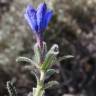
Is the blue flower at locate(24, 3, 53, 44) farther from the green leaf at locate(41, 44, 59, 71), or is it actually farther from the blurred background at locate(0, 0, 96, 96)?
the blurred background at locate(0, 0, 96, 96)

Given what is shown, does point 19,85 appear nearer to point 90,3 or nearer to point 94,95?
point 94,95

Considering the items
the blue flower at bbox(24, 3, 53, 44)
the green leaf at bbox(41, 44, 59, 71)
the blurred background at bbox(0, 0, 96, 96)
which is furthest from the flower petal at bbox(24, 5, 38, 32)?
the blurred background at bbox(0, 0, 96, 96)

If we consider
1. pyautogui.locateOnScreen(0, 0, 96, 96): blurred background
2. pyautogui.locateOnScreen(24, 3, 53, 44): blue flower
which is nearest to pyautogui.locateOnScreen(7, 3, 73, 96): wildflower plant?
pyautogui.locateOnScreen(24, 3, 53, 44): blue flower

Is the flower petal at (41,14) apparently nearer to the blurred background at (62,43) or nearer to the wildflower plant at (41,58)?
the wildflower plant at (41,58)

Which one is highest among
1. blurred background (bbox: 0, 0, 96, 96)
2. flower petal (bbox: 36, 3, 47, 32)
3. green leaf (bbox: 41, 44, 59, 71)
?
blurred background (bbox: 0, 0, 96, 96)

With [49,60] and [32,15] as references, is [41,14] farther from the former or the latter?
[49,60]

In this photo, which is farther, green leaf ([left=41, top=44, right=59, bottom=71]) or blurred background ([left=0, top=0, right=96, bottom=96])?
blurred background ([left=0, top=0, right=96, bottom=96])

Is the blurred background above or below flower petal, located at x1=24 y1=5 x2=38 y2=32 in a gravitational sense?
above

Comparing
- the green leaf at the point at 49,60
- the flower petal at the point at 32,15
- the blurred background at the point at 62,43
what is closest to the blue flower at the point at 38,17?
the flower petal at the point at 32,15

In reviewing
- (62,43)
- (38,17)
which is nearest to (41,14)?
(38,17)
